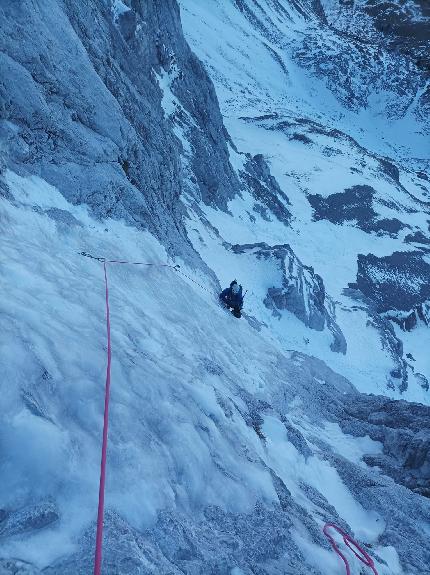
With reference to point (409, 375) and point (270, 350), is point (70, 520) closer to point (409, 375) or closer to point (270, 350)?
point (270, 350)

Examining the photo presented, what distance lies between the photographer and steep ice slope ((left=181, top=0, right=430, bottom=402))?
2317 centimetres

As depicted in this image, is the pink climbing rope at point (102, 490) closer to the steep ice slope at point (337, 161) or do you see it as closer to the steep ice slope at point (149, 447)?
the steep ice slope at point (149, 447)

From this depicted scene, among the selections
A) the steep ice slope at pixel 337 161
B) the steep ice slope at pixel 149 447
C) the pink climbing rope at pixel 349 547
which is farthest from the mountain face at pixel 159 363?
the steep ice slope at pixel 337 161

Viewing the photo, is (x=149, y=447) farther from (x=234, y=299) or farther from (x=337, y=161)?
(x=337, y=161)

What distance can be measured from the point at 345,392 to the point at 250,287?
6.38 m

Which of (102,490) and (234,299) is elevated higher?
(102,490)

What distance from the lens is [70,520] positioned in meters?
3.16

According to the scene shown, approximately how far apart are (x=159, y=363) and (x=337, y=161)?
4310 centimetres

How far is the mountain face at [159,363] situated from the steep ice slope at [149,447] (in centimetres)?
2

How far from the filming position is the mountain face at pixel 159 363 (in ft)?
11.7

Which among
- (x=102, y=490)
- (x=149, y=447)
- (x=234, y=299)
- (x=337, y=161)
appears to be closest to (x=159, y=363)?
(x=149, y=447)

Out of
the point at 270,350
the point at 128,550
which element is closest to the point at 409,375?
the point at 270,350

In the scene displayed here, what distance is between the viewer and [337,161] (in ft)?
146

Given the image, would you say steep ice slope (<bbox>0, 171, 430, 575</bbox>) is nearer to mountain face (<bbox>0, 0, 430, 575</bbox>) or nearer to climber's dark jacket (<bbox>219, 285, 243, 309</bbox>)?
mountain face (<bbox>0, 0, 430, 575</bbox>)
